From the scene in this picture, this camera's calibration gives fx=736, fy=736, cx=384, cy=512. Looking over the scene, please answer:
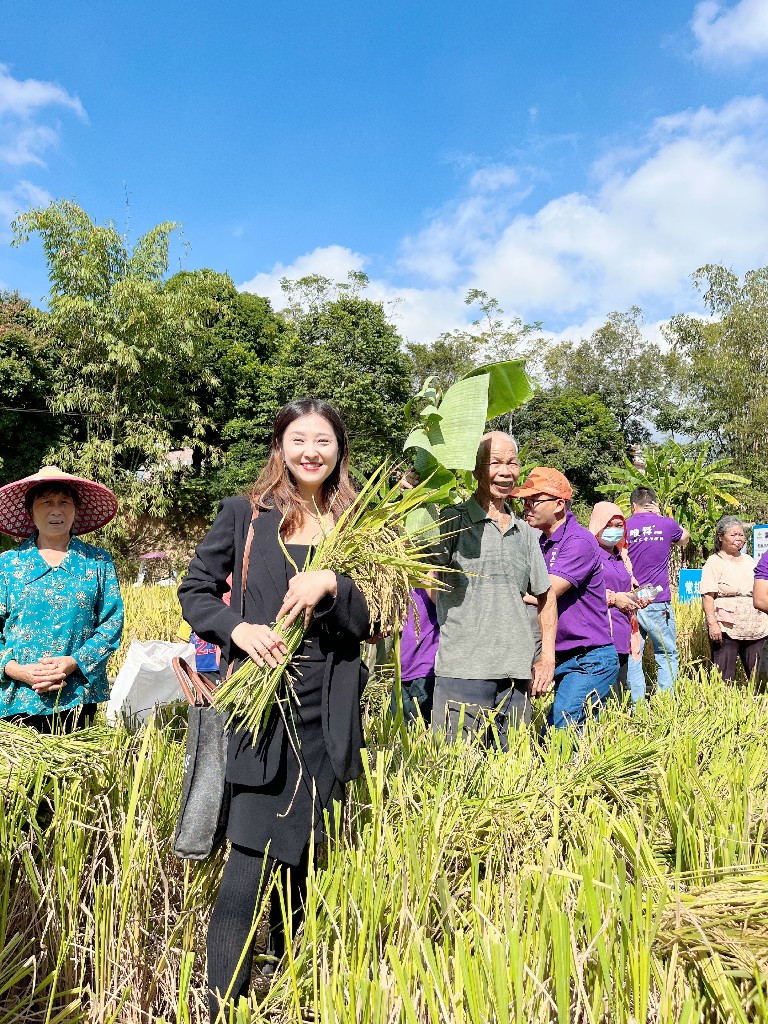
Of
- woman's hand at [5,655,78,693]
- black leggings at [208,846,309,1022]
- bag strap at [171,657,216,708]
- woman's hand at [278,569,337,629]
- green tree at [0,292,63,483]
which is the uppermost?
green tree at [0,292,63,483]

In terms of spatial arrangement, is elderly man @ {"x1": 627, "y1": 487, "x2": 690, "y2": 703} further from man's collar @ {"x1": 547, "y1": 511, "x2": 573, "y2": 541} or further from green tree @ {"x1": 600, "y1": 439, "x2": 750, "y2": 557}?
green tree @ {"x1": 600, "y1": 439, "x2": 750, "y2": 557}

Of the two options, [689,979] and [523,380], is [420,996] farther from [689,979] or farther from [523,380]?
[523,380]

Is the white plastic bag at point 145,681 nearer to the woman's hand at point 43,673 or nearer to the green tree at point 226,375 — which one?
the woman's hand at point 43,673

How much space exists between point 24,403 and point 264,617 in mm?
15604

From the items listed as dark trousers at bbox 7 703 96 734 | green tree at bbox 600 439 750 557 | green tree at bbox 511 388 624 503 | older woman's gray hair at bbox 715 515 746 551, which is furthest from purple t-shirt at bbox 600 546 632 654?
green tree at bbox 511 388 624 503

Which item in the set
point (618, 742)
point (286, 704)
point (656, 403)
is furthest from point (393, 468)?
point (656, 403)

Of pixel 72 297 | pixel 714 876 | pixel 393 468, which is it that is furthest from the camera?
pixel 72 297

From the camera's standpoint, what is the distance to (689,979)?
1047 mm

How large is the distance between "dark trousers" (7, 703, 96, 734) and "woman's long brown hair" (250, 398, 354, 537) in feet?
2.99

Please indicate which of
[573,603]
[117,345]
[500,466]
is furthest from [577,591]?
[117,345]

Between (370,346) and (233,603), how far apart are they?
51.0ft

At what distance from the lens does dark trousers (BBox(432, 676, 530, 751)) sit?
2.26m

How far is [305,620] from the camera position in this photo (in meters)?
1.47

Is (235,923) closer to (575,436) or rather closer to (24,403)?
(24,403)
